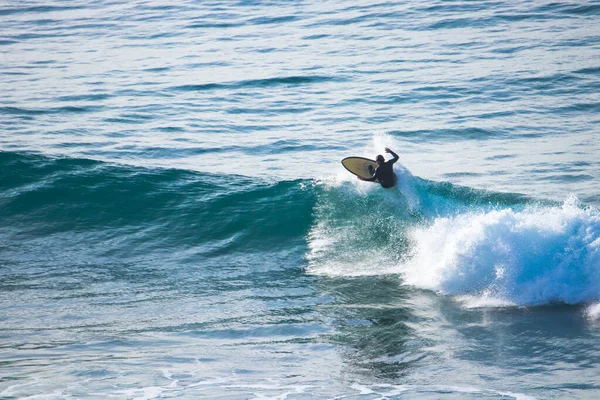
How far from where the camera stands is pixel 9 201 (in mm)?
20797

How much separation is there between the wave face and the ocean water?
0.05 meters

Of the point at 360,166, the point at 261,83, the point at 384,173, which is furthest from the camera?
the point at 261,83

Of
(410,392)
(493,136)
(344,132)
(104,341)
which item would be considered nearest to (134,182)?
(344,132)

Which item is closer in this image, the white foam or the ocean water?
the ocean water

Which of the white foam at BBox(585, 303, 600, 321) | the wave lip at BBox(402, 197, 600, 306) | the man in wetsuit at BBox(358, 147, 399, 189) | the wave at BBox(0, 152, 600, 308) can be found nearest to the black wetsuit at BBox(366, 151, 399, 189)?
the man in wetsuit at BBox(358, 147, 399, 189)

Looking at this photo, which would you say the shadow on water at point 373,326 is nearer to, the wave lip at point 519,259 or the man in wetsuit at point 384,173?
the wave lip at point 519,259

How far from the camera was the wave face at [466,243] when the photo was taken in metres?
14.6

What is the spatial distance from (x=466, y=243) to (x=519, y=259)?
1123 mm

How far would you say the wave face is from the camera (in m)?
14.6

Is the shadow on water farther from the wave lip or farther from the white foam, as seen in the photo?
the white foam

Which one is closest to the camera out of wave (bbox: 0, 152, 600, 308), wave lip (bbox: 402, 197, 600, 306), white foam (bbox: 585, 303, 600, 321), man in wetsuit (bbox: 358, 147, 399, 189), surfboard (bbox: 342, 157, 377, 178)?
white foam (bbox: 585, 303, 600, 321)

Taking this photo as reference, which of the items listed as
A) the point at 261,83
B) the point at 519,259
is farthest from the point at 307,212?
the point at 261,83

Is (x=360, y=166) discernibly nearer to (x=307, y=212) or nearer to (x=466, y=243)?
(x=307, y=212)

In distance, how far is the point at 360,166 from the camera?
18703mm
